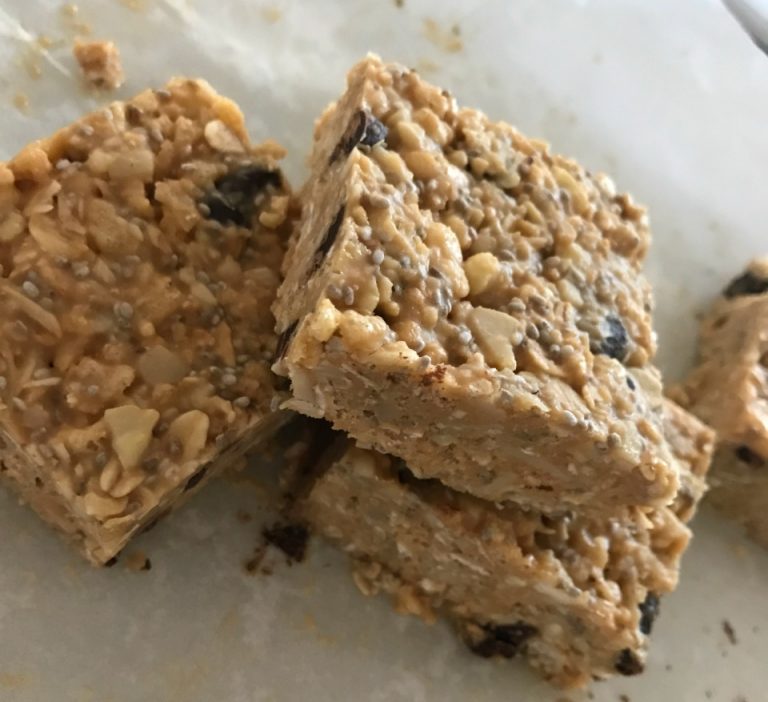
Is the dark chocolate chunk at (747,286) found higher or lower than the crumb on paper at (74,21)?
higher

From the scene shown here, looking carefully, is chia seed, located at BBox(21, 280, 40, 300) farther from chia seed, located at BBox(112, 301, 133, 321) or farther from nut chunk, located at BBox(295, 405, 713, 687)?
nut chunk, located at BBox(295, 405, 713, 687)

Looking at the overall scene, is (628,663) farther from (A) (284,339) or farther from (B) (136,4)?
(B) (136,4)

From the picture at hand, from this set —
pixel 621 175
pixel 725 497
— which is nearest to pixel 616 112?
pixel 621 175

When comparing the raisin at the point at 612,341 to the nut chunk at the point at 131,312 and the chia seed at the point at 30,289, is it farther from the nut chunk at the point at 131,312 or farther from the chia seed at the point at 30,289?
the chia seed at the point at 30,289

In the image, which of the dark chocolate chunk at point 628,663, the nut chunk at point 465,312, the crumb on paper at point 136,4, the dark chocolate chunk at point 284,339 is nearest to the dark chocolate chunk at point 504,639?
the dark chocolate chunk at point 628,663

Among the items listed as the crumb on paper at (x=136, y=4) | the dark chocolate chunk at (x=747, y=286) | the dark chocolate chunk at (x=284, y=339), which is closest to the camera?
the dark chocolate chunk at (x=284, y=339)

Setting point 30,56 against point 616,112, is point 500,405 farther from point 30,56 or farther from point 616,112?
point 616,112
